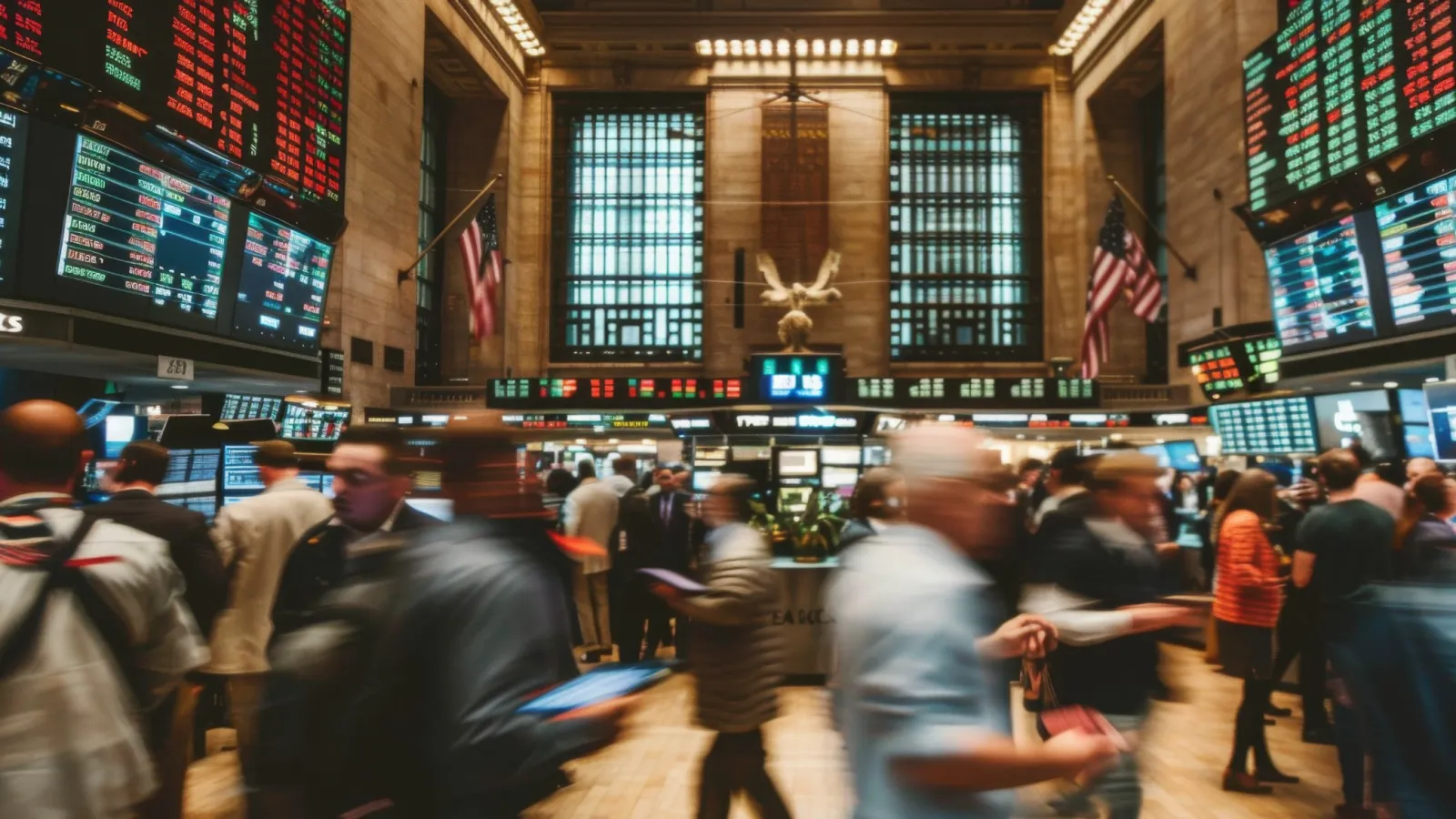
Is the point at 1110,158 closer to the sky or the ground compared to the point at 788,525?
closer to the sky

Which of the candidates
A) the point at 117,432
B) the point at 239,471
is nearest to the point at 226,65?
the point at 117,432

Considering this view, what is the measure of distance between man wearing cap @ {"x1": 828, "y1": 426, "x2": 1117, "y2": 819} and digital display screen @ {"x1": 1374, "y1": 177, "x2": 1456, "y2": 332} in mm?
9436

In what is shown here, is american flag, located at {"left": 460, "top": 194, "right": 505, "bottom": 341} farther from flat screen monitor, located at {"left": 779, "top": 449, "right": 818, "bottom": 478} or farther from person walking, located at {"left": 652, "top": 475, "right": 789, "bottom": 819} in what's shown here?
person walking, located at {"left": 652, "top": 475, "right": 789, "bottom": 819}

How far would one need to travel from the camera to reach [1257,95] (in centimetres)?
1193

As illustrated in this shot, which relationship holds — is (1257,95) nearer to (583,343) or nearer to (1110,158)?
(1110,158)

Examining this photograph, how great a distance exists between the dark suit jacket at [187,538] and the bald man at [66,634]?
1541 mm

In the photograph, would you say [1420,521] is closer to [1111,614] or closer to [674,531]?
[1111,614]

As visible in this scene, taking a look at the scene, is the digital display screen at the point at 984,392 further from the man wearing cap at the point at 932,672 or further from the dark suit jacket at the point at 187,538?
the man wearing cap at the point at 932,672

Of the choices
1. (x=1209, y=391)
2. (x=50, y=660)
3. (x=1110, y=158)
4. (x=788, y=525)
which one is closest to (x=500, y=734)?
(x=50, y=660)

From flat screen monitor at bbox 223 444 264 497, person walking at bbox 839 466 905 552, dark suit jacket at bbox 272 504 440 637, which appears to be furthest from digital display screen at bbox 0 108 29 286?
person walking at bbox 839 466 905 552

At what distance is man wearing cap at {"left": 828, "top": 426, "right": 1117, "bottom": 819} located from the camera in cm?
142

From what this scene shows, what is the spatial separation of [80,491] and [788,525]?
5.68 m

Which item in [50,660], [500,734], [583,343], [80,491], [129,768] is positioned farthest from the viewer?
[583,343]

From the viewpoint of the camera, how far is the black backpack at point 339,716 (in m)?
1.50
